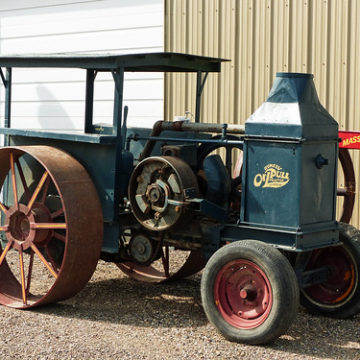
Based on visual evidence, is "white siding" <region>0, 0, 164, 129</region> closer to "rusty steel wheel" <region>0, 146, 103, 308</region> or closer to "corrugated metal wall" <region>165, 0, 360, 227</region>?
"corrugated metal wall" <region>165, 0, 360, 227</region>

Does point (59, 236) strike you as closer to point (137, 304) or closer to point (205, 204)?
point (137, 304)

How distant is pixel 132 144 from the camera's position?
20.7ft

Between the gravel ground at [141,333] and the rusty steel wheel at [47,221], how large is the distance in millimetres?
268

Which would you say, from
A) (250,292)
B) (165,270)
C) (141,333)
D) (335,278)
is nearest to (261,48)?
(165,270)

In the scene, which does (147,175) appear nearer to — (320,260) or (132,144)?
(132,144)

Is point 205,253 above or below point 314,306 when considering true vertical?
above

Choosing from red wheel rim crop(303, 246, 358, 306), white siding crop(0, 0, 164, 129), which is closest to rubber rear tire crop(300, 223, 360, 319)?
red wheel rim crop(303, 246, 358, 306)

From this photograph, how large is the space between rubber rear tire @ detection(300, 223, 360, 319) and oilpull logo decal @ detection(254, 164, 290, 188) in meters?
0.73

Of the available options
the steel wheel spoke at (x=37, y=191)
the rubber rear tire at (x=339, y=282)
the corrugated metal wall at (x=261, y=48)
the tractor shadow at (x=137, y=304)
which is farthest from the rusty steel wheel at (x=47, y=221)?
the corrugated metal wall at (x=261, y=48)

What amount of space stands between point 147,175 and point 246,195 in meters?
0.76

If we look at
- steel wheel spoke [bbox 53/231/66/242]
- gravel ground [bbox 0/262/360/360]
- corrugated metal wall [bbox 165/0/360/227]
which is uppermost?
corrugated metal wall [bbox 165/0/360/227]


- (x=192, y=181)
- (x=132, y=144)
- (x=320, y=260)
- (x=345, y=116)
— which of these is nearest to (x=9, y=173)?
(x=132, y=144)

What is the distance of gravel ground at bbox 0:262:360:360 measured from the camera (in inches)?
182

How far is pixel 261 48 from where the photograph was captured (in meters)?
8.08
